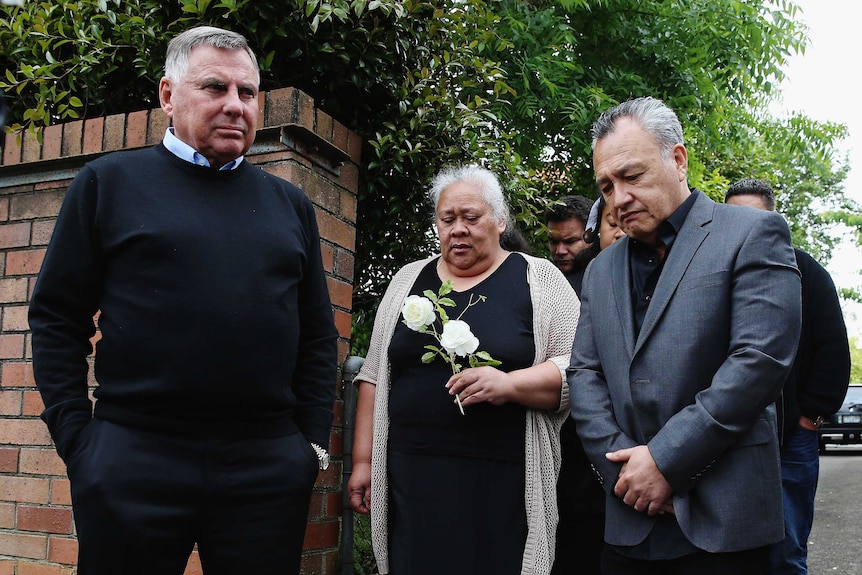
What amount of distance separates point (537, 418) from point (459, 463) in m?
0.33

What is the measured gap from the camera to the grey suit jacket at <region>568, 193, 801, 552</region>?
2.02m

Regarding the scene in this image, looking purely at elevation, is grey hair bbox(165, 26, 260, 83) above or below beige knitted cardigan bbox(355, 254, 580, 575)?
above

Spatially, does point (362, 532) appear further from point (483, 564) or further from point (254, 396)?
point (254, 396)

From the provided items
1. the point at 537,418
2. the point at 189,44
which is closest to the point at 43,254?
the point at 189,44

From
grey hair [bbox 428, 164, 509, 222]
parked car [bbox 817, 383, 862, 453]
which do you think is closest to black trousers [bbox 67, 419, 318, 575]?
grey hair [bbox 428, 164, 509, 222]

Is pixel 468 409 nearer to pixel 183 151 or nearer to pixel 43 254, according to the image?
pixel 183 151

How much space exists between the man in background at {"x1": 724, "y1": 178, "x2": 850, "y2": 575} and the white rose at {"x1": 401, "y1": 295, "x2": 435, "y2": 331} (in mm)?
1785

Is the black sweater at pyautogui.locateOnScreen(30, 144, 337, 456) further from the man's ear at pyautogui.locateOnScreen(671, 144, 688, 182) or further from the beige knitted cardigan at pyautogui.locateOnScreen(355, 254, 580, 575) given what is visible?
the man's ear at pyautogui.locateOnScreen(671, 144, 688, 182)

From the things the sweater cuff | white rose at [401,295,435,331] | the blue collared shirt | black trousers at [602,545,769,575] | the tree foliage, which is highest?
the tree foliage

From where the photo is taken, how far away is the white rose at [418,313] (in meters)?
2.68

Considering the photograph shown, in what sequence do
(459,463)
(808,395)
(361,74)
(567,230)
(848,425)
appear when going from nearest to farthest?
(459,463) → (361,74) → (808,395) → (567,230) → (848,425)

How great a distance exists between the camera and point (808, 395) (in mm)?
3535

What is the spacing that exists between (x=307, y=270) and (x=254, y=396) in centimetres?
50

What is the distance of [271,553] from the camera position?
222 cm
